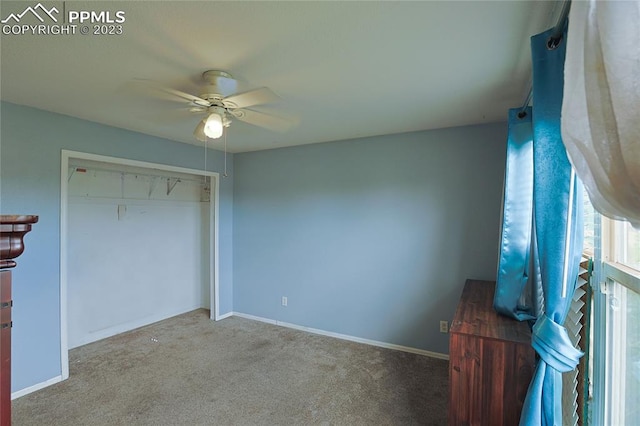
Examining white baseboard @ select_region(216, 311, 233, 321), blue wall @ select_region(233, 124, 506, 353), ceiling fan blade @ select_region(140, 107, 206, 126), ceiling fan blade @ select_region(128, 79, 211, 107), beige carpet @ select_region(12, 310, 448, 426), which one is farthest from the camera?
white baseboard @ select_region(216, 311, 233, 321)

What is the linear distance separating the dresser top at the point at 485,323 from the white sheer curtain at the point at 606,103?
3.74 ft

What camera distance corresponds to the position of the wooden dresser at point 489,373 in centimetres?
156

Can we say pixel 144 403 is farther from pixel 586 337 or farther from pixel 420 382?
pixel 586 337

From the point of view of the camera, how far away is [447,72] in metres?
1.88

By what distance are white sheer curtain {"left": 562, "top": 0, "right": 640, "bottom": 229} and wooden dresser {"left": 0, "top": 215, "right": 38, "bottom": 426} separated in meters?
1.22

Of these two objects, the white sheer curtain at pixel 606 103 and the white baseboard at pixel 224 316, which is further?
the white baseboard at pixel 224 316

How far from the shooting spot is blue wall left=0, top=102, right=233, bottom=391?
2445 mm

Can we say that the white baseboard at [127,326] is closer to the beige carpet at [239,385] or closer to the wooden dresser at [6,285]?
the beige carpet at [239,385]

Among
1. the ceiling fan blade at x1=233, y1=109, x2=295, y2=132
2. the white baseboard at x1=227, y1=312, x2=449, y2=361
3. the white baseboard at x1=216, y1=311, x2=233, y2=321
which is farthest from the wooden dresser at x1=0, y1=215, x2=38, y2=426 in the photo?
the white baseboard at x1=216, y1=311, x2=233, y2=321

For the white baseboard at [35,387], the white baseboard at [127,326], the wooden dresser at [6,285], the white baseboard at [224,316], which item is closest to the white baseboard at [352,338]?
the white baseboard at [224,316]

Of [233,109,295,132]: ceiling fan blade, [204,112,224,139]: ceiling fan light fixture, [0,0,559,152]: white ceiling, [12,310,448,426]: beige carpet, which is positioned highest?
[0,0,559,152]: white ceiling

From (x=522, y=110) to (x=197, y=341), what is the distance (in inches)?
146

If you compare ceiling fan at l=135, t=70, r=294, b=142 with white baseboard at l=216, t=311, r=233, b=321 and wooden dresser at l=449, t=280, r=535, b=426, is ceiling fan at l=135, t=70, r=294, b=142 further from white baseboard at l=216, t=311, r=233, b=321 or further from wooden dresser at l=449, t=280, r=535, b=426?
white baseboard at l=216, t=311, r=233, b=321

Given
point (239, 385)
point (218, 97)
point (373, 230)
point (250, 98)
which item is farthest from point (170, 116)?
point (239, 385)
